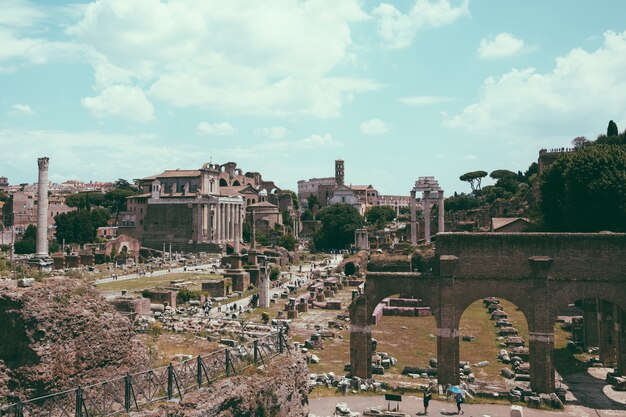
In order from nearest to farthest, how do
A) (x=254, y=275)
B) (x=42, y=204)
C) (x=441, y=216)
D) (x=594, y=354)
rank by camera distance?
(x=594, y=354)
(x=42, y=204)
(x=254, y=275)
(x=441, y=216)

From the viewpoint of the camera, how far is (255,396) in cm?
1095

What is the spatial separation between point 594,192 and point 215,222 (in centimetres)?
6562

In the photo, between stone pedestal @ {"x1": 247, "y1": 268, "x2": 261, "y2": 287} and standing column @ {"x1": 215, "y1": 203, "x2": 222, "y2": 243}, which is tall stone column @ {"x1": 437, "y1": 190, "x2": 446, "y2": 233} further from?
standing column @ {"x1": 215, "y1": 203, "x2": 222, "y2": 243}

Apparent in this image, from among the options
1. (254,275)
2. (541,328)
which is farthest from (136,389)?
(254,275)

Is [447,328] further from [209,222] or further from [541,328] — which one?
[209,222]

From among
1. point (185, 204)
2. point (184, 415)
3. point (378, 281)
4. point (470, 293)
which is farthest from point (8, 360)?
point (185, 204)

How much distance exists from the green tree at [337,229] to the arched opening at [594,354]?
2411 inches

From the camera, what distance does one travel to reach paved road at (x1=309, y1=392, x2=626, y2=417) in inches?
705

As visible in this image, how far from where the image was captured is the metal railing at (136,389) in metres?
8.98

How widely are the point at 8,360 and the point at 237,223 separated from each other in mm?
79873

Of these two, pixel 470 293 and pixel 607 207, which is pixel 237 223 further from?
pixel 470 293

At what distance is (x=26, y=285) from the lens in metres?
10.6

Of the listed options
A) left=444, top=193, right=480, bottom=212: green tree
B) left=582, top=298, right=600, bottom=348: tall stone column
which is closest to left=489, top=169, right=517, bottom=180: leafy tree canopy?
left=444, top=193, right=480, bottom=212: green tree

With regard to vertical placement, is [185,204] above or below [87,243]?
above
